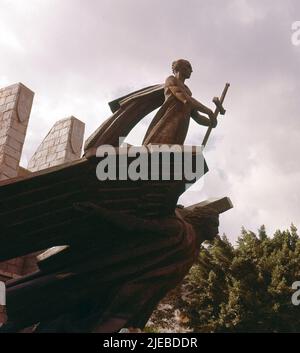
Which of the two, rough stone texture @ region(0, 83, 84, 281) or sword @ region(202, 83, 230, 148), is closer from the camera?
sword @ region(202, 83, 230, 148)

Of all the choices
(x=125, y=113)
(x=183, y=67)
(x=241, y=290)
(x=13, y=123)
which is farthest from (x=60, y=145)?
(x=183, y=67)

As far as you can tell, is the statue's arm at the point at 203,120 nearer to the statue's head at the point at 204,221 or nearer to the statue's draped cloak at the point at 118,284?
the statue's head at the point at 204,221

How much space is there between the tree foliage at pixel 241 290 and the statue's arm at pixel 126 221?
30.1 feet

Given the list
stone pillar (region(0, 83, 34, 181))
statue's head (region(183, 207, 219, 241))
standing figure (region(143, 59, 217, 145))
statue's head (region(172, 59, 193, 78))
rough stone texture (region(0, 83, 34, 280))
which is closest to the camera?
standing figure (region(143, 59, 217, 145))

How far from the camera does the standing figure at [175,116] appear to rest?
675 cm

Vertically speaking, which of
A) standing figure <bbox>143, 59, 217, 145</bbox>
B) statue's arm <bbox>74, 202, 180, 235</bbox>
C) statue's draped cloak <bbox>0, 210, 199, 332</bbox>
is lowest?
statue's draped cloak <bbox>0, 210, 199, 332</bbox>

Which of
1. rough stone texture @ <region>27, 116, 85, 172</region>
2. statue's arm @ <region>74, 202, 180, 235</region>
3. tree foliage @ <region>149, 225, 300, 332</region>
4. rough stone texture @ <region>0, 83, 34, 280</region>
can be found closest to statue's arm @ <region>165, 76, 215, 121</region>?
statue's arm @ <region>74, 202, 180, 235</region>

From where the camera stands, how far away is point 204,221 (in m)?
6.95

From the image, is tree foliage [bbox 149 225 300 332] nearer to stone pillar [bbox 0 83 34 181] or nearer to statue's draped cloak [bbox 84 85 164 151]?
stone pillar [bbox 0 83 34 181]

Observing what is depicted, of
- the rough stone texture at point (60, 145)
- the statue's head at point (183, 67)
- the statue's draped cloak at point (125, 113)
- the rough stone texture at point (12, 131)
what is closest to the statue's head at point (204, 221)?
the statue's draped cloak at point (125, 113)

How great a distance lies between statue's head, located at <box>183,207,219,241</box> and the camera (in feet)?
22.7

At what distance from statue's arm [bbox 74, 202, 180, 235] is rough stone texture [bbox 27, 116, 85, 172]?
24.8 feet

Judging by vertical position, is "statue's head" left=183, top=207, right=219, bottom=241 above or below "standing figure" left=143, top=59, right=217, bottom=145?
below

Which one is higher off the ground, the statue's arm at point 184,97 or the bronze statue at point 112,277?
the statue's arm at point 184,97
